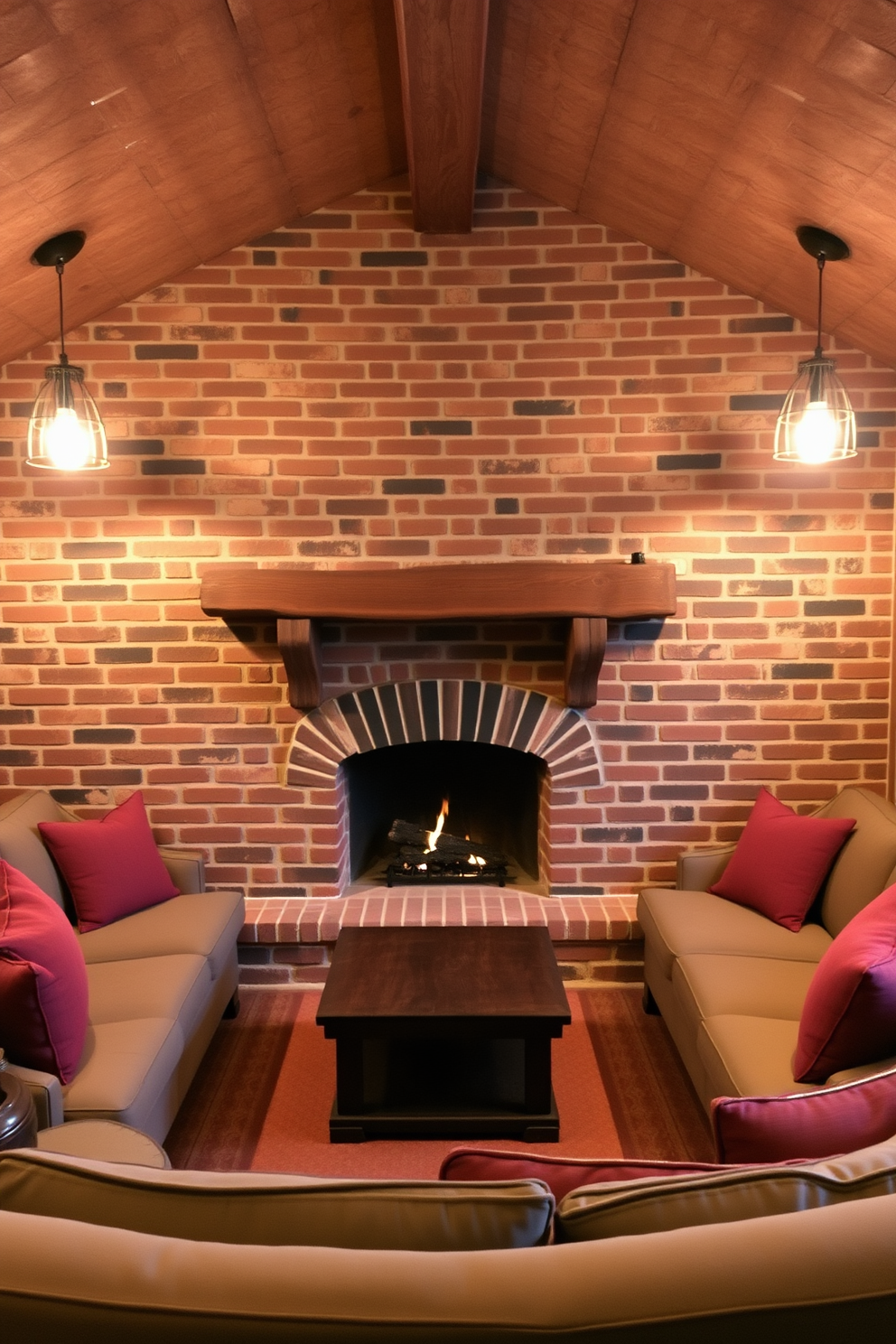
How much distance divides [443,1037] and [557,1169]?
1.33 meters

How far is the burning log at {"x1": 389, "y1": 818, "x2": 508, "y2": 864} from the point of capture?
3.99m

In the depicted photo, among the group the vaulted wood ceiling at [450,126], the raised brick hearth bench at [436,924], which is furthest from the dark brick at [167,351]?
the raised brick hearth bench at [436,924]

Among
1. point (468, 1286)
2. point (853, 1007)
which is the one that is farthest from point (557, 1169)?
point (853, 1007)

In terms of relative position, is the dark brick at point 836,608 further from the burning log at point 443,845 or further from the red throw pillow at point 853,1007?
the red throw pillow at point 853,1007

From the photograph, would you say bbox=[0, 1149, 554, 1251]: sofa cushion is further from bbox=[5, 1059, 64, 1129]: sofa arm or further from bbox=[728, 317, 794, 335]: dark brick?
bbox=[728, 317, 794, 335]: dark brick

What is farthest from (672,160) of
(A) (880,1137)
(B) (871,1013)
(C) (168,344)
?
(A) (880,1137)

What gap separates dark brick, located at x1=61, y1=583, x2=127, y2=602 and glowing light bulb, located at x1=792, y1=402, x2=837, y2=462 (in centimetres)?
224

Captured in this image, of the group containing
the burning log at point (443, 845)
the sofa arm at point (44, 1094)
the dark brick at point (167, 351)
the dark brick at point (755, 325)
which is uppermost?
the dark brick at point (755, 325)

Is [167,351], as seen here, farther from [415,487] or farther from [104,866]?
[104,866]

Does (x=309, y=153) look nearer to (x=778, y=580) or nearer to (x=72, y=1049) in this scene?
(x=778, y=580)

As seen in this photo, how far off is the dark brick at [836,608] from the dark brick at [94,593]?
92.9 inches

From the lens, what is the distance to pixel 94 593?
363 centimetres

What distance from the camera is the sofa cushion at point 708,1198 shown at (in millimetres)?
1188

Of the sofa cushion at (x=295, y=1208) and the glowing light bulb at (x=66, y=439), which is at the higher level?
the glowing light bulb at (x=66, y=439)
